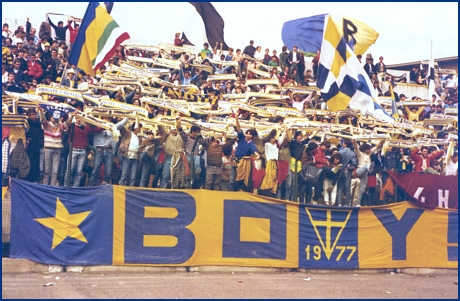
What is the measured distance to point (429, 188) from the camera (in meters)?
→ 15.3

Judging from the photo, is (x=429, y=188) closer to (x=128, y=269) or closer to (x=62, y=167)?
(x=128, y=269)

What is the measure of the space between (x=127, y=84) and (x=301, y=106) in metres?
4.69

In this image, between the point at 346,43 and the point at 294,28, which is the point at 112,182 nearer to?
the point at 346,43

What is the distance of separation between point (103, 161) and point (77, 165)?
479 mm

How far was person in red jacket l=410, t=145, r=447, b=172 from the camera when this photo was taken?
51.0ft

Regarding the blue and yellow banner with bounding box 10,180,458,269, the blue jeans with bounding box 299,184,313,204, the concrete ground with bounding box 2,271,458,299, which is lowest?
the concrete ground with bounding box 2,271,458,299

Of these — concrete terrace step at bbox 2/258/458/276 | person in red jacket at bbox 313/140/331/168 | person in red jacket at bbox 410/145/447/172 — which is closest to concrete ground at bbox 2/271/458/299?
concrete terrace step at bbox 2/258/458/276

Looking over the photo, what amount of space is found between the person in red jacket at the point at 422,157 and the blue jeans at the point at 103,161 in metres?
6.94

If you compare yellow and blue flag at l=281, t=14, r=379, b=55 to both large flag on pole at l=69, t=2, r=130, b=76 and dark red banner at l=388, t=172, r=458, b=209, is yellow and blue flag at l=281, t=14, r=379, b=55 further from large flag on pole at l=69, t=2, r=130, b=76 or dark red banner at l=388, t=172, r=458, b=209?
large flag on pole at l=69, t=2, r=130, b=76

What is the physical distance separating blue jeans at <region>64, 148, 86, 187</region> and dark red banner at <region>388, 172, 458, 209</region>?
6.51 m

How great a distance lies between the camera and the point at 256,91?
18609mm

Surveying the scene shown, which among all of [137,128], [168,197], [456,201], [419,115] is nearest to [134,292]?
[168,197]

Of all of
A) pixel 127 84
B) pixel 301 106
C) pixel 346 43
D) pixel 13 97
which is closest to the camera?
pixel 13 97

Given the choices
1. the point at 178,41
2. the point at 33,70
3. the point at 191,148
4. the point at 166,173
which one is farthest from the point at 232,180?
the point at 178,41
